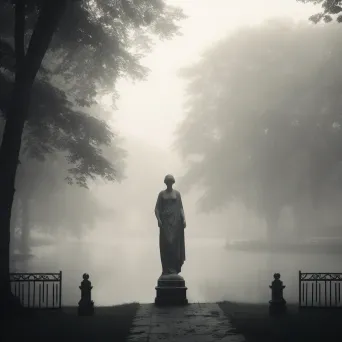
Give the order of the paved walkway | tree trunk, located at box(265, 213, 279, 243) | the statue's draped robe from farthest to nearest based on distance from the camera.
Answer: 1. tree trunk, located at box(265, 213, 279, 243)
2. the statue's draped robe
3. the paved walkway

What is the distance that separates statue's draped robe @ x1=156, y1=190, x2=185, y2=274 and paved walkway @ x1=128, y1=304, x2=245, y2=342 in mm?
1312

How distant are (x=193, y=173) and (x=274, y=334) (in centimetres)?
3901

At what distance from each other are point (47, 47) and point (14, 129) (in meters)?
2.38

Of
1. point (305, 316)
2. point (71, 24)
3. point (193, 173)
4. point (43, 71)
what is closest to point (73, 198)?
point (193, 173)

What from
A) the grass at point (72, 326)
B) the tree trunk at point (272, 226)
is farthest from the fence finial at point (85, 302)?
the tree trunk at point (272, 226)

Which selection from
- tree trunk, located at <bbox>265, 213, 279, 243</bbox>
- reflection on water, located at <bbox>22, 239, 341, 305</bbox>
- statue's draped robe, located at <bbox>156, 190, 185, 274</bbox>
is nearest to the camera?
statue's draped robe, located at <bbox>156, 190, 185, 274</bbox>

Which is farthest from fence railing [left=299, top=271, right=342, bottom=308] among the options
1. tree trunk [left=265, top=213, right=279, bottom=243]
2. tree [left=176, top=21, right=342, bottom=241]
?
tree trunk [left=265, top=213, right=279, bottom=243]

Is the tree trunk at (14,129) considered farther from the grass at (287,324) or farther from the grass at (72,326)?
the grass at (287,324)

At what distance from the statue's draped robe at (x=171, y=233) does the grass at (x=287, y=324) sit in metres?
1.73

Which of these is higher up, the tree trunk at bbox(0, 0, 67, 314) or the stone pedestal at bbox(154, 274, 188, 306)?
the tree trunk at bbox(0, 0, 67, 314)

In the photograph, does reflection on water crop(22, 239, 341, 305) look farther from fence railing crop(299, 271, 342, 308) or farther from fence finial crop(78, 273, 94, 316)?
fence finial crop(78, 273, 94, 316)

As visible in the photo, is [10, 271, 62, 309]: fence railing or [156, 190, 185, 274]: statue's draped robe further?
[156, 190, 185, 274]: statue's draped robe

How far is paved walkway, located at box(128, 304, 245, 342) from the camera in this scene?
11070mm

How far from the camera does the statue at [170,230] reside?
16.6 m
